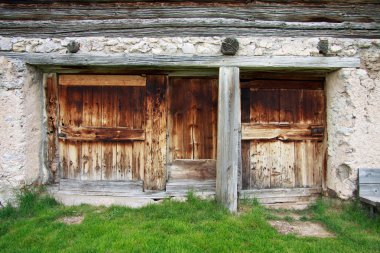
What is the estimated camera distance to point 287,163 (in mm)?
5113

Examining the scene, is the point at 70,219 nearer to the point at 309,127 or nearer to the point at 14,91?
the point at 14,91

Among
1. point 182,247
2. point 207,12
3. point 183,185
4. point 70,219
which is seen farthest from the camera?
point 183,185

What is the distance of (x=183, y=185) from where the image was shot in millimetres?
4988

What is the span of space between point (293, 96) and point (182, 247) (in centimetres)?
308

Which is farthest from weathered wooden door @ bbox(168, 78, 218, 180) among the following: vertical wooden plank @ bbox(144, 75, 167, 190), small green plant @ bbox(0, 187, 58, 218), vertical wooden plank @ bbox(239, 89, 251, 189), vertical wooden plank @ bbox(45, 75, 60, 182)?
small green plant @ bbox(0, 187, 58, 218)

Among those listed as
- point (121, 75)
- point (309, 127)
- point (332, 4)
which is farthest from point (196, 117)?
point (332, 4)

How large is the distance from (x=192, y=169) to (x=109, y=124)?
1520 millimetres

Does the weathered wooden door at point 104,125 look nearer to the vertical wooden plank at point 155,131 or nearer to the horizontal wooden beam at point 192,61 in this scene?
the vertical wooden plank at point 155,131

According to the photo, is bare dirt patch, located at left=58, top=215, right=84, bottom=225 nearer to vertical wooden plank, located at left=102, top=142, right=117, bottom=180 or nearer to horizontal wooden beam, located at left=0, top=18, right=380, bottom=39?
vertical wooden plank, located at left=102, top=142, right=117, bottom=180

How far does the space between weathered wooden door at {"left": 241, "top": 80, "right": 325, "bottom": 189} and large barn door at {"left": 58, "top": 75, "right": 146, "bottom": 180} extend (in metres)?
1.76

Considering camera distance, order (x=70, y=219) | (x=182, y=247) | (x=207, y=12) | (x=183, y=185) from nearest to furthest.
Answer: (x=182, y=247), (x=70, y=219), (x=207, y=12), (x=183, y=185)

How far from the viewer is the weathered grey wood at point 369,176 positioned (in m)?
4.48

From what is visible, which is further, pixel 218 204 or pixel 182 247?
pixel 218 204

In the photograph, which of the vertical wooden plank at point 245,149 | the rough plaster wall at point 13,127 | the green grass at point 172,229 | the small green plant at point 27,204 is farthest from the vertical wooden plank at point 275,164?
the rough plaster wall at point 13,127
